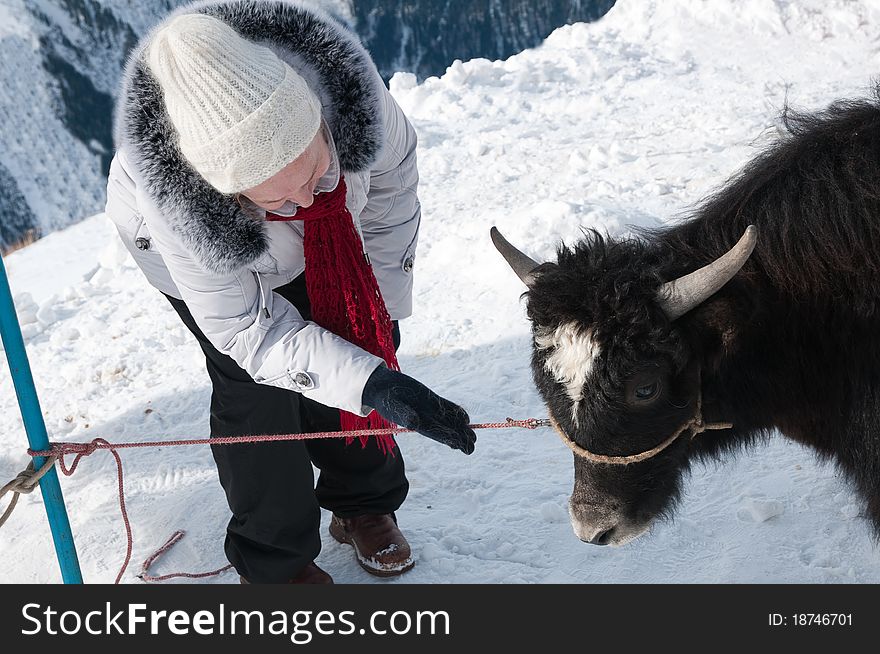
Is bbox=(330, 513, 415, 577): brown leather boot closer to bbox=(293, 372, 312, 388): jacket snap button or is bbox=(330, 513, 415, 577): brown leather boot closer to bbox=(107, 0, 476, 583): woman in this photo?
bbox=(107, 0, 476, 583): woman

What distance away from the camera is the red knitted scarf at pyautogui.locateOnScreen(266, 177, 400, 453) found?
8.20ft

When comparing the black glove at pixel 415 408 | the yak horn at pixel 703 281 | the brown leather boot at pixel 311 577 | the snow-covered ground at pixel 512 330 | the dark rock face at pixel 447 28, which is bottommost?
the dark rock face at pixel 447 28

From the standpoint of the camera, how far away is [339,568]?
11.3ft

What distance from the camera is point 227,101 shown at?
2.00 m

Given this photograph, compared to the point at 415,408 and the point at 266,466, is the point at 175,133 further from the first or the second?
the point at 266,466

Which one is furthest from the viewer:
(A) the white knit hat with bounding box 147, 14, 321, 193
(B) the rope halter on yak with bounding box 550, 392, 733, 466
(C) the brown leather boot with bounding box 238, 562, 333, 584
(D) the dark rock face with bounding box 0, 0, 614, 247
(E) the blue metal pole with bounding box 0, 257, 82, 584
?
(D) the dark rock face with bounding box 0, 0, 614, 247

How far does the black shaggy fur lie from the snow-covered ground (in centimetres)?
61

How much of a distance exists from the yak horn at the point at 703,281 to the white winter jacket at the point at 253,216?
0.95 metres

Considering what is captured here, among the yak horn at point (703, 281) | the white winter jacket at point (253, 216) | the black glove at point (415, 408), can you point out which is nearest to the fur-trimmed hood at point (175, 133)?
the white winter jacket at point (253, 216)

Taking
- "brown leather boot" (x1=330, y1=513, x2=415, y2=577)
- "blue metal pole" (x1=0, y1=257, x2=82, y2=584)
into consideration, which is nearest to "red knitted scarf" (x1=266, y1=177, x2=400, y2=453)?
"brown leather boot" (x1=330, y1=513, x2=415, y2=577)

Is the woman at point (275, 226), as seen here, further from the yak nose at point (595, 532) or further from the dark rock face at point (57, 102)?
the dark rock face at point (57, 102)

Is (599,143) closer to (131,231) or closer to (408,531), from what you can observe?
(408,531)

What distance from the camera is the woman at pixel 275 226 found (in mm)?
2053

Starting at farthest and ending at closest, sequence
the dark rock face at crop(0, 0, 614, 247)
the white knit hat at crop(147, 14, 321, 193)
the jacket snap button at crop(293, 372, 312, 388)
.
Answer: the dark rock face at crop(0, 0, 614, 247) → the jacket snap button at crop(293, 372, 312, 388) → the white knit hat at crop(147, 14, 321, 193)
